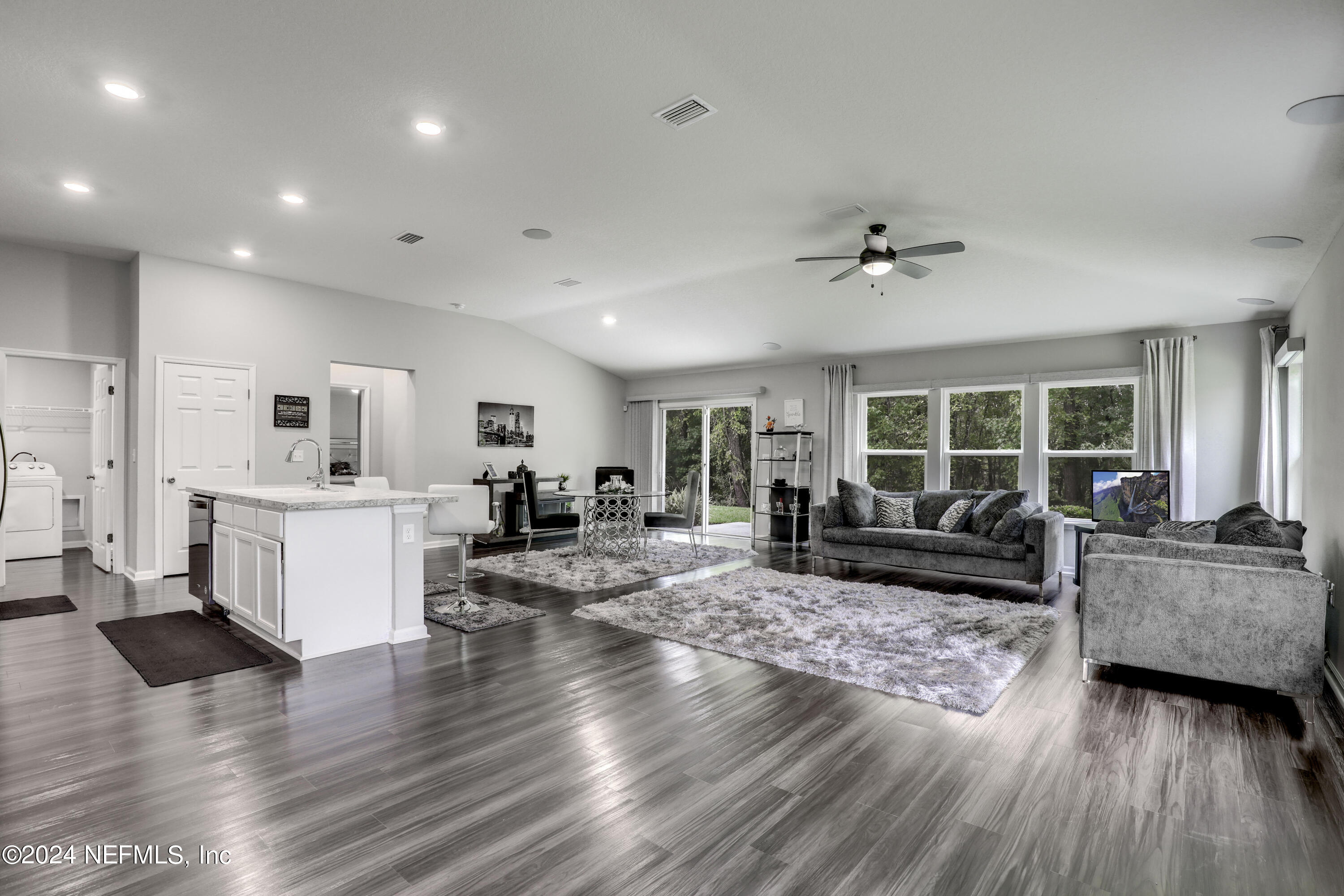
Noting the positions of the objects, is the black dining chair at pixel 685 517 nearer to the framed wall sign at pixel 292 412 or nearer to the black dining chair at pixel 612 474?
the black dining chair at pixel 612 474

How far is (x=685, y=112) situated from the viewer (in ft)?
11.2

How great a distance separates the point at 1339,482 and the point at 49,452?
11401 mm

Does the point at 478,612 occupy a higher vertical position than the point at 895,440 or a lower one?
lower

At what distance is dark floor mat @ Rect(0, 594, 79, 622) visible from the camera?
180 inches

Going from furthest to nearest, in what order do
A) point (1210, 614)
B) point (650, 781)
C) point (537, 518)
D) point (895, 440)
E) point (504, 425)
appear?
point (504, 425) → point (895, 440) → point (537, 518) → point (1210, 614) → point (650, 781)

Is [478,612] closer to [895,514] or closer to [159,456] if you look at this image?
[159,456]

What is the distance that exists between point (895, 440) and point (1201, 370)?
296cm

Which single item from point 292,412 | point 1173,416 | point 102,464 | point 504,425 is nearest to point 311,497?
point 292,412

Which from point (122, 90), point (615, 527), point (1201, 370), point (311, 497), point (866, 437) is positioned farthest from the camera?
point (866, 437)

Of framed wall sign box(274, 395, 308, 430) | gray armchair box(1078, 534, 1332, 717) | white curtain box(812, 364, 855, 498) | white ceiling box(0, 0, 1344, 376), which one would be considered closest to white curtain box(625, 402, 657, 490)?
white curtain box(812, 364, 855, 498)

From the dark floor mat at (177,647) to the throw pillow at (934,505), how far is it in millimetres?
5670

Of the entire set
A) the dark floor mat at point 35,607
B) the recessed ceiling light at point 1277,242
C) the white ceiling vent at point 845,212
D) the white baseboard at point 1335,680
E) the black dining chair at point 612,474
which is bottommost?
the dark floor mat at point 35,607

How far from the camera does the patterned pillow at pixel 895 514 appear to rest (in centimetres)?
661

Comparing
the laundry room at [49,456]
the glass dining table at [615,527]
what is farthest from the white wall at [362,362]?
the glass dining table at [615,527]
